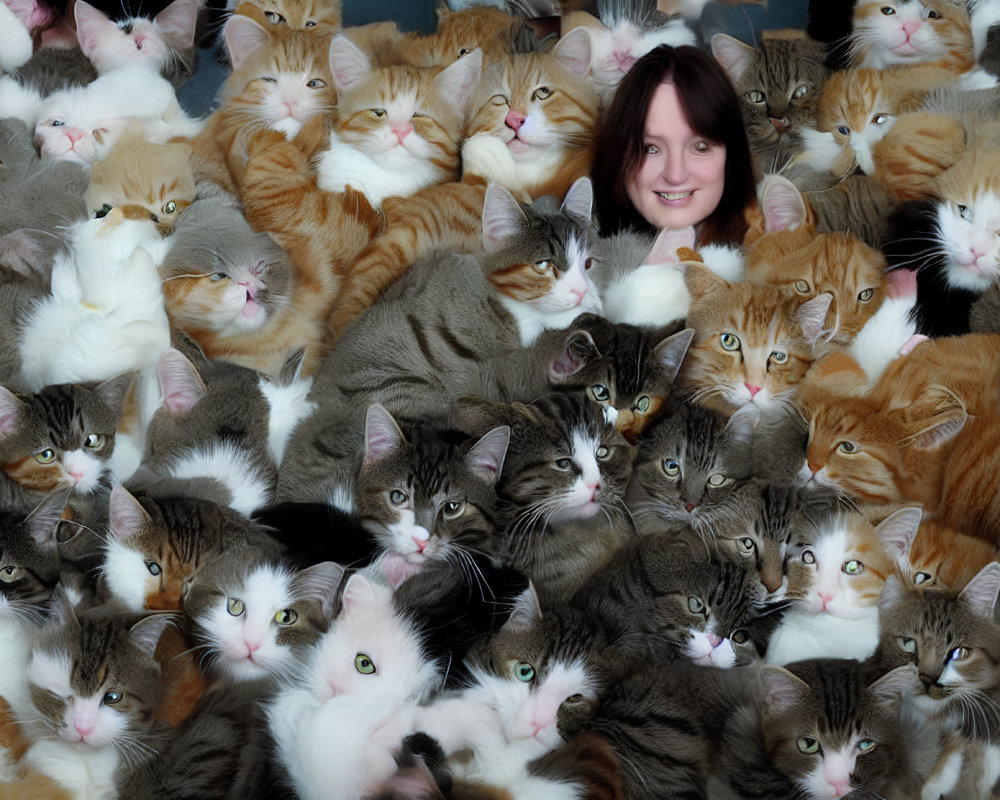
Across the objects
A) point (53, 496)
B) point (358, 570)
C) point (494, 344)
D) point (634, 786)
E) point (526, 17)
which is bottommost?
point (634, 786)

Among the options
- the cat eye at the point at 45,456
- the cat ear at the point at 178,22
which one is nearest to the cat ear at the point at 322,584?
the cat eye at the point at 45,456

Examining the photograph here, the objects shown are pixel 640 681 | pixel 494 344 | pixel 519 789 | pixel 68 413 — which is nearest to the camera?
pixel 519 789

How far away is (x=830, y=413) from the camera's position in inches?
76.0

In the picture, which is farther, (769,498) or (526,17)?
(526,17)

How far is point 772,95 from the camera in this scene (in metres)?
2.66

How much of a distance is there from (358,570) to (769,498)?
817 mm

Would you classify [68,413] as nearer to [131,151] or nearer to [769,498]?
[131,151]

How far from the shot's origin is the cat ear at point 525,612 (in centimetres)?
166

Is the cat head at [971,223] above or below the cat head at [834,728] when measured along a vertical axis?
above

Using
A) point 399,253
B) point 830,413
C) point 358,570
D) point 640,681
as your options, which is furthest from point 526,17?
point 640,681

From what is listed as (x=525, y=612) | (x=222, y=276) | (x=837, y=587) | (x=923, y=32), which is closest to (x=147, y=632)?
(x=525, y=612)

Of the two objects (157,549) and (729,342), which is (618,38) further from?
(157,549)

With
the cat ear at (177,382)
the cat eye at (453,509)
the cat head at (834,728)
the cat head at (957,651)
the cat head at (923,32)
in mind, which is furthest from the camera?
the cat head at (923,32)

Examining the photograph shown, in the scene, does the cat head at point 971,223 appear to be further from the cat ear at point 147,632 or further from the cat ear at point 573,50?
the cat ear at point 147,632
